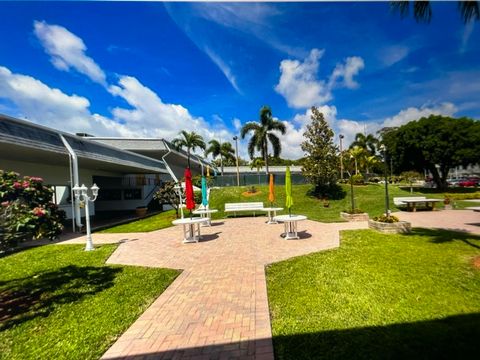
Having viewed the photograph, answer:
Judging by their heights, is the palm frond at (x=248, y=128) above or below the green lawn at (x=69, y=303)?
above

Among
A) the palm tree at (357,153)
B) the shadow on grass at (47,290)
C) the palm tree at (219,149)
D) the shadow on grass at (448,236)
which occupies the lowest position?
the shadow on grass at (448,236)

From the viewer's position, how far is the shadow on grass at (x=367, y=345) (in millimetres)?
2947

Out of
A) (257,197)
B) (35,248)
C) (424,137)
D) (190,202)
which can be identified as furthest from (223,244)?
(424,137)

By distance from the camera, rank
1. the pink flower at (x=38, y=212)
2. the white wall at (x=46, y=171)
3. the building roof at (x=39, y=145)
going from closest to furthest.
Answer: the pink flower at (x=38, y=212) → the building roof at (x=39, y=145) → the white wall at (x=46, y=171)

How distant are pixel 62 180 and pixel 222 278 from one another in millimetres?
16203

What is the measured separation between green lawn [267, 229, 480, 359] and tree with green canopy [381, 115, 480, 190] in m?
23.0

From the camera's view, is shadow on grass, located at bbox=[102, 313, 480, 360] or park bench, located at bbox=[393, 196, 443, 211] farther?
park bench, located at bbox=[393, 196, 443, 211]

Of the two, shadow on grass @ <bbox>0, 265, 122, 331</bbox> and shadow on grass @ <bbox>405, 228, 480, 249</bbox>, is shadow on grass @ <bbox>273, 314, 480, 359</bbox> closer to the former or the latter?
shadow on grass @ <bbox>0, 265, 122, 331</bbox>

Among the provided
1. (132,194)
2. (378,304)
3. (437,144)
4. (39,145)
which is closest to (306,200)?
(437,144)

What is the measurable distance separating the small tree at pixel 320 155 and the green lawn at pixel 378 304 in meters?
14.9

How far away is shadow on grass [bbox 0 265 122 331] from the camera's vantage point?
4.51 m

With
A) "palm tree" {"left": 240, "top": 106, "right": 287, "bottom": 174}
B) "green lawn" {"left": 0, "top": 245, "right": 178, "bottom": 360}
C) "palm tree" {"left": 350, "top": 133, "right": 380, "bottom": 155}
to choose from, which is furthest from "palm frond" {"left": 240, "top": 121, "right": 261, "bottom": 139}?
"palm tree" {"left": 350, "top": 133, "right": 380, "bottom": 155}

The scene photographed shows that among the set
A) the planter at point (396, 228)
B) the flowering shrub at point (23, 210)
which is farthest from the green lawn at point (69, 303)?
the planter at point (396, 228)

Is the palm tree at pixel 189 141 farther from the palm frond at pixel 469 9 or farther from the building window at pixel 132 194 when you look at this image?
the palm frond at pixel 469 9
